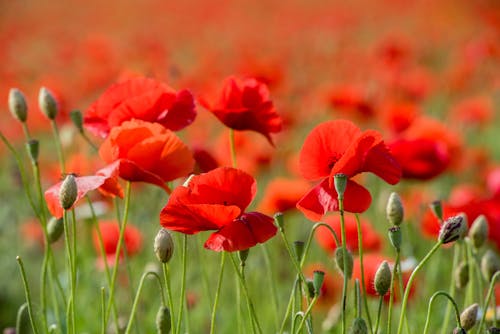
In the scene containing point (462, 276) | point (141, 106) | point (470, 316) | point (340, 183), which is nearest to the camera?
point (340, 183)

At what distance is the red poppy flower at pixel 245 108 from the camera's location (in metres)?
1.50

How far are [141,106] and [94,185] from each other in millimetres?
211

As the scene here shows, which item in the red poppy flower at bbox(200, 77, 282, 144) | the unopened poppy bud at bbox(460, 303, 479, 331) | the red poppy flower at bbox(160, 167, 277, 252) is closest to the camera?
the red poppy flower at bbox(160, 167, 277, 252)

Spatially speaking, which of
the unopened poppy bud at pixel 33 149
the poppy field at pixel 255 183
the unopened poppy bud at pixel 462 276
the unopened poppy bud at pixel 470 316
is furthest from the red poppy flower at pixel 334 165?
the unopened poppy bud at pixel 33 149

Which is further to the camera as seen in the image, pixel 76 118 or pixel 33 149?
pixel 76 118

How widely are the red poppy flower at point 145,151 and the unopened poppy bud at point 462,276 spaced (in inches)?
19.9

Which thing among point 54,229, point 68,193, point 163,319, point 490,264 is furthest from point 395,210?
point 54,229

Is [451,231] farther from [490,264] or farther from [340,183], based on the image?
[490,264]

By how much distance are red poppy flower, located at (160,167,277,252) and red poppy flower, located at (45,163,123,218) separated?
0.40 ft

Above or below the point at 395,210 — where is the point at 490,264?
below

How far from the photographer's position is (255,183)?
3.92 feet

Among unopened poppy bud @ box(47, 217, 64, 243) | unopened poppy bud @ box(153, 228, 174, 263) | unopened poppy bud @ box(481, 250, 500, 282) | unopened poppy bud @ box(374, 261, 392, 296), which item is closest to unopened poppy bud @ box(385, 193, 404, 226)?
unopened poppy bud @ box(374, 261, 392, 296)

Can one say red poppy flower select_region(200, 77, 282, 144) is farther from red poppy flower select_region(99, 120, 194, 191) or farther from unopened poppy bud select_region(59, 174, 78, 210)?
unopened poppy bud select_region(59, 174, 78, 210)

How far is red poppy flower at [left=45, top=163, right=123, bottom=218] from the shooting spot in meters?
1.20
